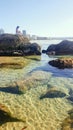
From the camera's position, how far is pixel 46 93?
693 inches

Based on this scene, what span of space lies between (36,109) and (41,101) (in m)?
1.36

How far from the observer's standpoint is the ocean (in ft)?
42.8

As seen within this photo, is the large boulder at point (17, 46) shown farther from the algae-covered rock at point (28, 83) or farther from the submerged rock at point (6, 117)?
the submerged rock at point (6, 117)

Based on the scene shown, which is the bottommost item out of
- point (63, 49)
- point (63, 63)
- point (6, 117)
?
point (63, 49)

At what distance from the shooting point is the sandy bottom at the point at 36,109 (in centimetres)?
1282

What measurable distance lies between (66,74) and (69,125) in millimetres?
12121

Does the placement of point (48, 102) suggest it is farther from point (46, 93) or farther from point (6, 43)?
point (6, 43)

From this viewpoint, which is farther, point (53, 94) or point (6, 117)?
point (53, 94)

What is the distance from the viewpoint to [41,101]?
16141mm

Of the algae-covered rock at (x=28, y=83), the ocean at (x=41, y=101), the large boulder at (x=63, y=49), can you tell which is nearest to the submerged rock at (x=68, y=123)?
the ocean at (x=41, y=101)

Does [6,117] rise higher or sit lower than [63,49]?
higher

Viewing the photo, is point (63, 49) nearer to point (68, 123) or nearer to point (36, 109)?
point (36, 109)

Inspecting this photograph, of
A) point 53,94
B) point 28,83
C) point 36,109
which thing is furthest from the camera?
point 28,83

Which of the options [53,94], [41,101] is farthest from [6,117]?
[53,94]
